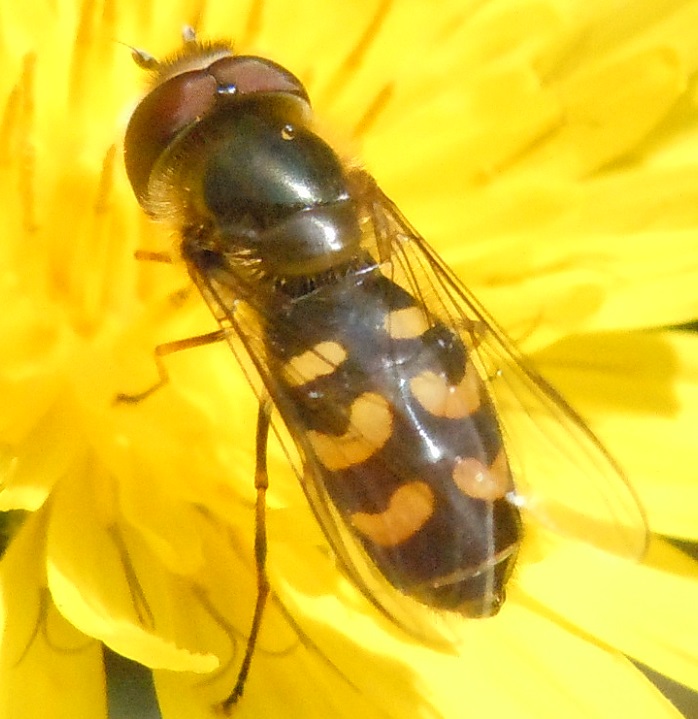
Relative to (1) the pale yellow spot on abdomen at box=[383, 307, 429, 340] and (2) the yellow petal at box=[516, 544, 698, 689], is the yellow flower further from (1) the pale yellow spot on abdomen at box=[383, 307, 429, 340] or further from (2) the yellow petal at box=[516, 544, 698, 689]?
(1) the pale yellow spot on abdomen at box=[383, 307, 429, 340]

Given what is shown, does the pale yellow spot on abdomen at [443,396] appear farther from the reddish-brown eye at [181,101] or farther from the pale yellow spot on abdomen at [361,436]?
the reddish-brown eye at [181,101]

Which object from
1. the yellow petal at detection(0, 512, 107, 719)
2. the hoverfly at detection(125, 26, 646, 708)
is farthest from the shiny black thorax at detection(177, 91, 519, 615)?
the yellow petal at detection(0, 512, 107, 719)

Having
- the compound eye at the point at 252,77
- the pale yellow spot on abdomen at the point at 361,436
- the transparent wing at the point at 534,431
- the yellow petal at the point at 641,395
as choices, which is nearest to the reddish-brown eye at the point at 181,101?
the compound eye at the point at 252,77

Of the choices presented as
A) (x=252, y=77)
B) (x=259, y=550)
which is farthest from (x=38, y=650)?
(x=252, y=77)

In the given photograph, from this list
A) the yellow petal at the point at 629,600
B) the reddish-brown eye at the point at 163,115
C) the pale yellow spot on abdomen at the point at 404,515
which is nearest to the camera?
the pale yellow spot on abdomen at the point at 404,515

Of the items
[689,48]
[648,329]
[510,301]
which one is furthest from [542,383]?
[689,48]

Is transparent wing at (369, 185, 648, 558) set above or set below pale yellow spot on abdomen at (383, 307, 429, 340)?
below

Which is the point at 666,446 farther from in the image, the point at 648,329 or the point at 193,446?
the point at 193,446
